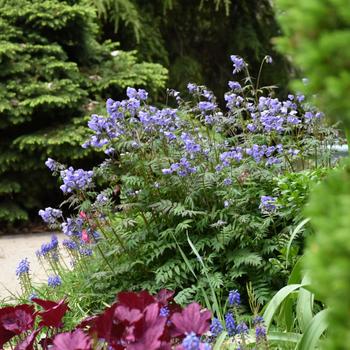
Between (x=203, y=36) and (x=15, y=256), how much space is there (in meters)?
5.18

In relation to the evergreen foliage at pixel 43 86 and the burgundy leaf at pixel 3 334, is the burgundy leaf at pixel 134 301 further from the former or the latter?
the evergreen foliage at pixel 43 86

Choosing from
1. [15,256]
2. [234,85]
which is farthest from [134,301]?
[15,256]

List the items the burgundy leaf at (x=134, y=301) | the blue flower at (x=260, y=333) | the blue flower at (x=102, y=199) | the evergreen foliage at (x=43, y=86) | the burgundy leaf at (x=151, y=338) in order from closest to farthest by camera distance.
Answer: the burgundy leaf at (x=151, y=338) < the burgundy leaf at (x=134, y=301) < the blue flower at (x=260, y=333) < the blue flower at (x=102, y=199) < the evergreen foliage at (x=43, y=86)

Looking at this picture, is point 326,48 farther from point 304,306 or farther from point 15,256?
point 15,256

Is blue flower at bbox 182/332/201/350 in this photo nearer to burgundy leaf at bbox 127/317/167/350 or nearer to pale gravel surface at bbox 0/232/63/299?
burgundy leaf at bbox 127/317/167/350

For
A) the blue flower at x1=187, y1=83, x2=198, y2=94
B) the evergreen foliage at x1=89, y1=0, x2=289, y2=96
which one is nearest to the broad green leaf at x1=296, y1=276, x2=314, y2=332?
the blue flower at x1=187, y1=83, x2=198, y2=94

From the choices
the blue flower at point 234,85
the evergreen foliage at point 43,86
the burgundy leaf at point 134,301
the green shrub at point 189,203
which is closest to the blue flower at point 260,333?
the burgundy leaf at point 134,301

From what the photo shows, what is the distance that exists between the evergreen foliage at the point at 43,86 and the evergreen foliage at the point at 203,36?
55.5 inches

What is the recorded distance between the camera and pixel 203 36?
913 centimetres

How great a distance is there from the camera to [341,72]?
2.91 feet

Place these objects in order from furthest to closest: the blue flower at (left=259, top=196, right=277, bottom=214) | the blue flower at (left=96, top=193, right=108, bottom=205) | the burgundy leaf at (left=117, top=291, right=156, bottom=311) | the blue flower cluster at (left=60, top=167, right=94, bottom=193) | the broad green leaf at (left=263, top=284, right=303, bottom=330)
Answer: the blue flower at (left=96, top=193, right=108, bottom=205)
the blue flower cluster at (left=60, top=167, right=94, bottom=193)
the blue flower at (left=259, top=196, right=277, bottom=214)
the broad green leaf at (left=263, top=284, right=303, bottom=330)
the burgundy leaf at (left=117, top=291, right=156, bottom=311)

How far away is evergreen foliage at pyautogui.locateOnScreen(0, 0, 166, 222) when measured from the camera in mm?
5727

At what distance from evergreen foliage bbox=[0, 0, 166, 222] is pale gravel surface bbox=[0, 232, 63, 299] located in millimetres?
329

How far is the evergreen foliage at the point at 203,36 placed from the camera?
790 cm
